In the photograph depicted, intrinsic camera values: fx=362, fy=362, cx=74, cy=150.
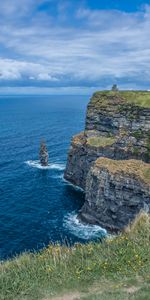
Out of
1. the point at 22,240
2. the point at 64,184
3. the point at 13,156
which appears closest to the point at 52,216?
the point at 22,240

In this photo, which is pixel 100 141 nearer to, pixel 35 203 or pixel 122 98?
pixel 122 98

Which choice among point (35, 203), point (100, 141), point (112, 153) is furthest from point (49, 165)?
point (35, 203)

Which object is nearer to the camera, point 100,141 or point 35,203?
point 35,203

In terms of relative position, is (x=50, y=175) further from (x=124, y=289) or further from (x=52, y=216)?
(x=124, y=289)

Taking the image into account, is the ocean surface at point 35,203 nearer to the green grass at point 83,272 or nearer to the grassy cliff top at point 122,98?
the green grass at point 83,272

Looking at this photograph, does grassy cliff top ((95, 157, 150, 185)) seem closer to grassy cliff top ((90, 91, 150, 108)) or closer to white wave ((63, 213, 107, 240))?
white wave ((63, 213, 107, 240))

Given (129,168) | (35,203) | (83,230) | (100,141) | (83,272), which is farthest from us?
(100,141)
